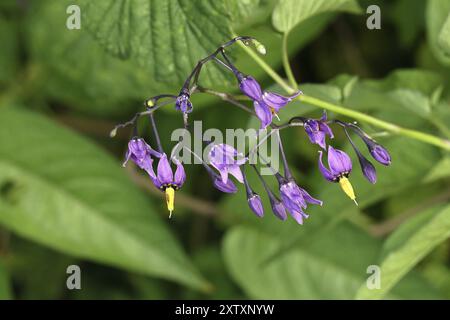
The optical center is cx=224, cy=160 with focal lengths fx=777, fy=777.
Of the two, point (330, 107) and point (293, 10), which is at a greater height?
point (293, 10)

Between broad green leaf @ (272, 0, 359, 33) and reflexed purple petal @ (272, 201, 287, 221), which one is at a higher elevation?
broad green leaf @ (272, 0, 359, 33)

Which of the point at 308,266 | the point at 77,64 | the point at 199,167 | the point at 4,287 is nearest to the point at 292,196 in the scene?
the point at 308,266

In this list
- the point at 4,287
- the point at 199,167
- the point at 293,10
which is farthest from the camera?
the point at 199,167

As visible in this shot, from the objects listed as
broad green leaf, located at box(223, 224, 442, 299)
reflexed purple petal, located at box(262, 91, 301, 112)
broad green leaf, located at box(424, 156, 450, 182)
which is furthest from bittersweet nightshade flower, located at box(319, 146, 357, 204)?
broad green leaf, located at box(223, 224, 442, 299)

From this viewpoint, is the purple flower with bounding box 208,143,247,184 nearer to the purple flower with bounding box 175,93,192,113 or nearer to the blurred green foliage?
the purple flower with bounding box 175,93,192,113

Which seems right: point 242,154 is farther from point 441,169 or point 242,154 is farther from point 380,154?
point 441,169
